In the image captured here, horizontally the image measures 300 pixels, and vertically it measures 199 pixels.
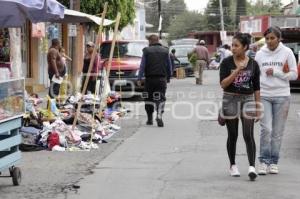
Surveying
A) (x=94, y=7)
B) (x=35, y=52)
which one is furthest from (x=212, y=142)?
(x=94, y=7)

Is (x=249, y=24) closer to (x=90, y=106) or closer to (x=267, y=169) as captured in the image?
(x=90, y=106)

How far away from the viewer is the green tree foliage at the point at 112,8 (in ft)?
83.9

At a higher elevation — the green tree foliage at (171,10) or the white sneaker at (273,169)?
the green tree foliage at (171,10)

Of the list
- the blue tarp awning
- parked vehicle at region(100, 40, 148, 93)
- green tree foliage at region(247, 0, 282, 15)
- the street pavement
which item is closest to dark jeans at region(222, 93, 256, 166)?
the street pavement

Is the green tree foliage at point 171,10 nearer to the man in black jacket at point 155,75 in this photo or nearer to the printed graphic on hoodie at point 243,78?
the man in black jacket at point 155,75

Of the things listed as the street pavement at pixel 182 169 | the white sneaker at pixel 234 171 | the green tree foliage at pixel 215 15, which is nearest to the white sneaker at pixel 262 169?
the street pavement at pixel 182 169

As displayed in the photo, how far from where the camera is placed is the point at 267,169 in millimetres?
8898

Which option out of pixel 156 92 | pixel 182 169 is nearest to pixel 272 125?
pixel 182 169

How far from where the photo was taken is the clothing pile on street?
11102 mm

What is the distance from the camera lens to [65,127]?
37.7 ft

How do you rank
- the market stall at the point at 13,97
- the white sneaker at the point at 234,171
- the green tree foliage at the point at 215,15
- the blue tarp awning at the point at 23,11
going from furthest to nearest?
the green tree foliage at the point at 215,15, the white sneaker at the point at 234,171, the blue tarp awning at the point at 23,11, the market stall at the point at 13,97

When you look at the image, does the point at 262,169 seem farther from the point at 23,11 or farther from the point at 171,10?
the point at 171,10

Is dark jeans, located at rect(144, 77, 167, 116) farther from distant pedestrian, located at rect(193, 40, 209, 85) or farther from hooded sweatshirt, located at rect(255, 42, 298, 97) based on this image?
distant pedestrian, located at rect(193, 40, 209, 85)

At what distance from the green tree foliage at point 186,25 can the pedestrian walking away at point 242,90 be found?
10642cm
